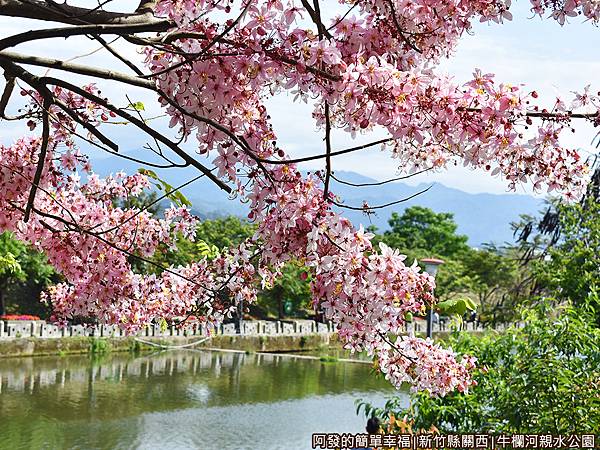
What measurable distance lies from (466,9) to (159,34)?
34.0 inches

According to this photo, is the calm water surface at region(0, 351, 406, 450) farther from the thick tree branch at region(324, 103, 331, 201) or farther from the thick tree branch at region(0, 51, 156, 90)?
the thick tree branch at region(324, 103, 331, 201)

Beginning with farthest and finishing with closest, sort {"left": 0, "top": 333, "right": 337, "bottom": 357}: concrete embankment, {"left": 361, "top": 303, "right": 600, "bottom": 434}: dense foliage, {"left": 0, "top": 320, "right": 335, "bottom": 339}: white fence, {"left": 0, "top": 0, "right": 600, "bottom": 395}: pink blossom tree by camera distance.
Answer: {"left": 0, "top": 320, "right": 335, "bottom": 339}: white fence → {"left": 0, "top": 333, "right": 337, "bottom": 357}: concrete embankment → {"left": 361, "top": 303, "right": 600, "bottom": 434}: dense foliage → {"left": 0, "top": 0, "right": 600, "bottom": 395}: pink blossom tree

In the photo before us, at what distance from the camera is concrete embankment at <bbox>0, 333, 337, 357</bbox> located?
18.8 m

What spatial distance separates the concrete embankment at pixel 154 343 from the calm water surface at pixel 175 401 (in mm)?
374

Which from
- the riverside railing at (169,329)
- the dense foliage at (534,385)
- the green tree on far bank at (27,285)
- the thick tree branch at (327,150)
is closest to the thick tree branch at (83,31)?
the thick tree branch at (327,150)

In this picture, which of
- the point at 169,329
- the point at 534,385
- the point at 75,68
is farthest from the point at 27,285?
the point at 75,68

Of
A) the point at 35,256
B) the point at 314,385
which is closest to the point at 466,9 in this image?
the point at 314,385

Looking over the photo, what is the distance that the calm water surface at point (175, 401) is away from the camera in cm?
1143

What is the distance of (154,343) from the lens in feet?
69.7

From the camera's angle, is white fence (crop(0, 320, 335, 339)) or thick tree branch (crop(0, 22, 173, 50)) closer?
thick tree branch (crop(0, 22, 173, 50))

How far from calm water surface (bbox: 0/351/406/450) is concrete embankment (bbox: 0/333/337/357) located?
0.37 meters

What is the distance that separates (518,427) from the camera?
4.64 meters

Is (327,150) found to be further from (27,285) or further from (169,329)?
(27,285)

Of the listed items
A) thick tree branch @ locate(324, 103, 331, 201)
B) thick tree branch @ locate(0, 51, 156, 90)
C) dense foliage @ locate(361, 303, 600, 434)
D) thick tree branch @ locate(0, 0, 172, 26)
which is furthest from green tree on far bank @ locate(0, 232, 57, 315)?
thick tree branch @ locate(324, 103, 331, 201)
